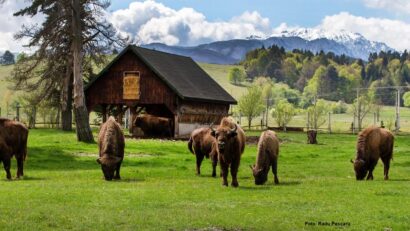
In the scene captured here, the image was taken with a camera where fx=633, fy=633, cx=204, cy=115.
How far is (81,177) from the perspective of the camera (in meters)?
22.2

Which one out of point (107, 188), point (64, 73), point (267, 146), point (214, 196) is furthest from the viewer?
point (64, 73)

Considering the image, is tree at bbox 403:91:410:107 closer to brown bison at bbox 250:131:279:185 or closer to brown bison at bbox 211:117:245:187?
brown bison at bbox 250:131:279:185

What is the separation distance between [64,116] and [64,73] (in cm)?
425

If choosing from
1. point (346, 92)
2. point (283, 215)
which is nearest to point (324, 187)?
point (283, 215)

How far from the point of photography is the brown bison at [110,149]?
2109 cm

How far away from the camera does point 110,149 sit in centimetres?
2172

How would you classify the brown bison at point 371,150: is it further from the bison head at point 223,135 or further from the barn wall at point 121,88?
the barn wall at point 121,88

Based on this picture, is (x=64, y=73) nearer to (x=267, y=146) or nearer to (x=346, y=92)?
(x=267, y=146)

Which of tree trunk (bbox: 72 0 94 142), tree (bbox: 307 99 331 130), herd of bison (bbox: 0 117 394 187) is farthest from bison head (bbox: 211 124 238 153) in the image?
tree (bbox: 307 99 331 130)

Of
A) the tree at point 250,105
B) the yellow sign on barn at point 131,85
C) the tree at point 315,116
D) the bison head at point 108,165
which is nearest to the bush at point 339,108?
the tree at point 315,116

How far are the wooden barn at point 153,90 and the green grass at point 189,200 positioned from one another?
2388 centimetres

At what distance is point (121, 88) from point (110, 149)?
104 ft

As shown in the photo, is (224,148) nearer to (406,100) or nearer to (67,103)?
(67,103)

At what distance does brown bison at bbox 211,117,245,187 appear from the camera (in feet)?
61.4
